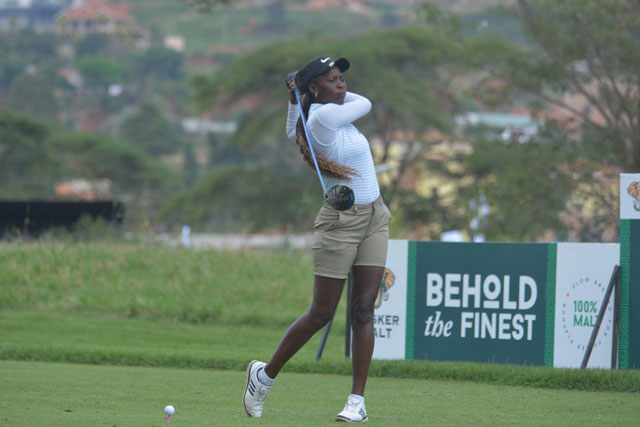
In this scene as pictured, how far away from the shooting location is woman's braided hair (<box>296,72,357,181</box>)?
5055mm

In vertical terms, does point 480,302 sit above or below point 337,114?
below

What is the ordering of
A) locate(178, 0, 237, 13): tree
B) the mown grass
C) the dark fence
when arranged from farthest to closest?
locate(178, 0, 237, 13): tree → the dark fence → the mown grass

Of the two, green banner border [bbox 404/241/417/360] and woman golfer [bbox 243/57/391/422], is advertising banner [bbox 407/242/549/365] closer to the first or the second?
green banner border [bbox 404/241/417/360]

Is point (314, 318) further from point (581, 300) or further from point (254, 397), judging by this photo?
point (581, 300)

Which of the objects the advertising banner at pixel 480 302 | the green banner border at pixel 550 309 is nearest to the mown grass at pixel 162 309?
the advertising banner at pixel 480 302

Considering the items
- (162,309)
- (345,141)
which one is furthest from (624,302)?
(162,309)

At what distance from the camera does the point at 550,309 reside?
7297mm

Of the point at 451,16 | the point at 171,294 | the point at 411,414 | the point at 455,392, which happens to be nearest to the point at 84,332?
the point at 171,294

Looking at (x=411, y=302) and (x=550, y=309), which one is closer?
(x=550, y=309)

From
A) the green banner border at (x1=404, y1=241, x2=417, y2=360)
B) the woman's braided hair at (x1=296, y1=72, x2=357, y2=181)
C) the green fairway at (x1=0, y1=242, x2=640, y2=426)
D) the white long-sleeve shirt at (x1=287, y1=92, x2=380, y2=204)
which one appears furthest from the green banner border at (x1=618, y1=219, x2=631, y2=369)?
the woman's braided hair at (x1=296, y1=72, x2=357, y2=181)

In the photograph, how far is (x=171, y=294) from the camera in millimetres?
13234

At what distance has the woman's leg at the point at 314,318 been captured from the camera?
5.14 meters

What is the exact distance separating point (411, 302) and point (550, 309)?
1.08m

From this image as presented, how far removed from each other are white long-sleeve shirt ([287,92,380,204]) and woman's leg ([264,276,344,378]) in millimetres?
470
